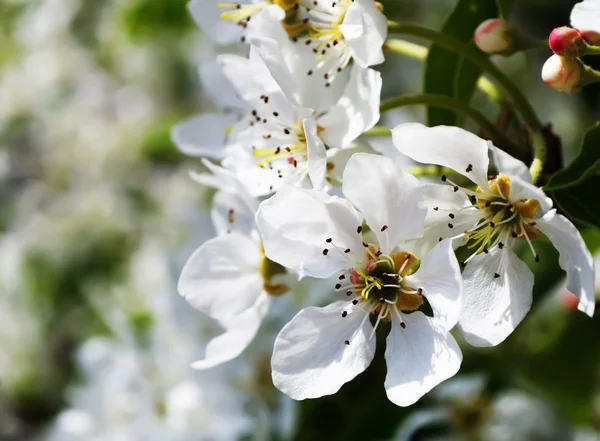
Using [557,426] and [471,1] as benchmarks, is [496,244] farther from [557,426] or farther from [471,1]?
[557,426]

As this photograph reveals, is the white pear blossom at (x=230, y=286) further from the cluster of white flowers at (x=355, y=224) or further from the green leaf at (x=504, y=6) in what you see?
the green leaf at (x=504, y=6)

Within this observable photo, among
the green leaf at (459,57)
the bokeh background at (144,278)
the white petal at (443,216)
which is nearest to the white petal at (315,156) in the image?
the white petal at (443,216)

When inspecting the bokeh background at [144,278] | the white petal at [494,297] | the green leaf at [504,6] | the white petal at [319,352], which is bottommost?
the bokeh background at [144,278]

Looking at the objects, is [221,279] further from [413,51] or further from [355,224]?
[413,51]

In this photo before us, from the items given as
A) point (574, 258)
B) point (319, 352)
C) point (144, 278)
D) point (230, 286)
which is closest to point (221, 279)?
point (230, 286)

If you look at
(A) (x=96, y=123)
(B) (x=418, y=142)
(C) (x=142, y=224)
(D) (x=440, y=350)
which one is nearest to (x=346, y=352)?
(D) (x=440, y=350)

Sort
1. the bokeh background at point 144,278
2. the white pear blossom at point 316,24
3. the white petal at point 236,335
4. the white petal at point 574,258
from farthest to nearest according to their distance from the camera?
the bokeh background at point 144,278, the white petal at point 236,335, the white pear blossom at point 316,24, the white petal at point 574,258
